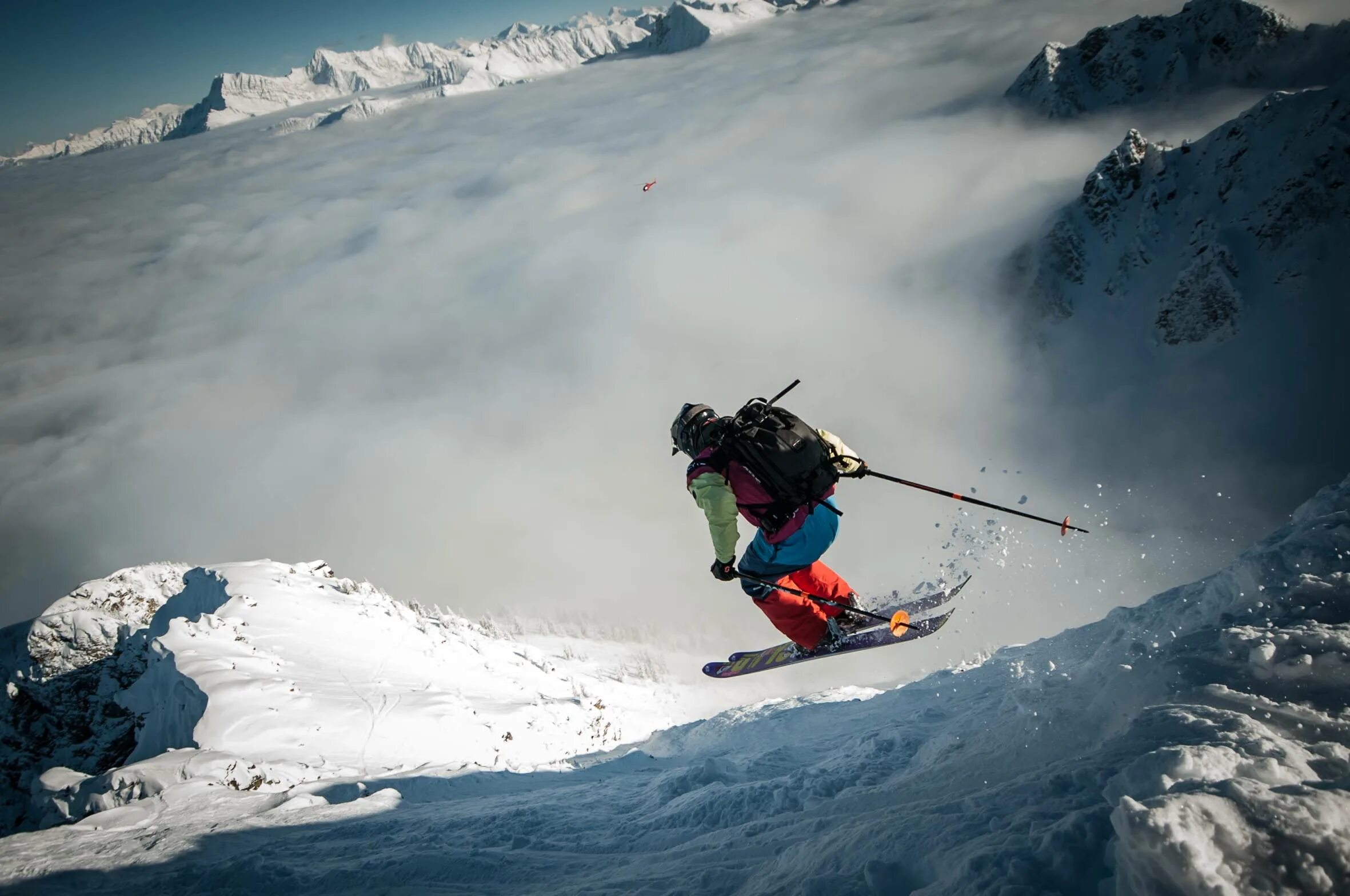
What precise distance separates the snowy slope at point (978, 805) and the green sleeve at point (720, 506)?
285 cm

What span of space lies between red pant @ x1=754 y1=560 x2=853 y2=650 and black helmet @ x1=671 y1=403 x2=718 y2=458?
2.26 m

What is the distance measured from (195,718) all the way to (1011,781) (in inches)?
691

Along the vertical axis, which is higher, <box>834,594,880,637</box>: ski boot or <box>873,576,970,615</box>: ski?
<box>834,594,880,637</box>: ski boot

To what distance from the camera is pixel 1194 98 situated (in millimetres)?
139125

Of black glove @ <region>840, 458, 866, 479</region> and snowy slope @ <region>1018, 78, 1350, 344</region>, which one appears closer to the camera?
black glove @ <region>840, 458, 866, 479</region>

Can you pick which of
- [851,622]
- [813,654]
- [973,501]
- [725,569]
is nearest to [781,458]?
[725,569]

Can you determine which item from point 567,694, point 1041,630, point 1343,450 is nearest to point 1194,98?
point 1343,450

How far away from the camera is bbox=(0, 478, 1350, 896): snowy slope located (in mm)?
3369

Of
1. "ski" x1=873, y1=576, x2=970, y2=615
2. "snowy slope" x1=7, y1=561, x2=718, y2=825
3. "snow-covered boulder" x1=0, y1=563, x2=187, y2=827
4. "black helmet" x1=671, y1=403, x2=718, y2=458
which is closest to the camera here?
"black helmet" x1=671, y1=403, x2=718, y2=458

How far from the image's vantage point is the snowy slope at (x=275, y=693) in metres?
14.0

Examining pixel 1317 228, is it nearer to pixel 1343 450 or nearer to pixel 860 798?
pixel 1343 450

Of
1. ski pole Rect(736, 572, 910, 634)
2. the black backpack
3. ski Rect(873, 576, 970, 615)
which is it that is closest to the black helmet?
the black backpack

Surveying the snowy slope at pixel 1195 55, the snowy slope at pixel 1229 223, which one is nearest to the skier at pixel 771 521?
the snowy slope at pixel 1229 223

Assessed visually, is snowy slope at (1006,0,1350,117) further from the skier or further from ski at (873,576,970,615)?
the skier
